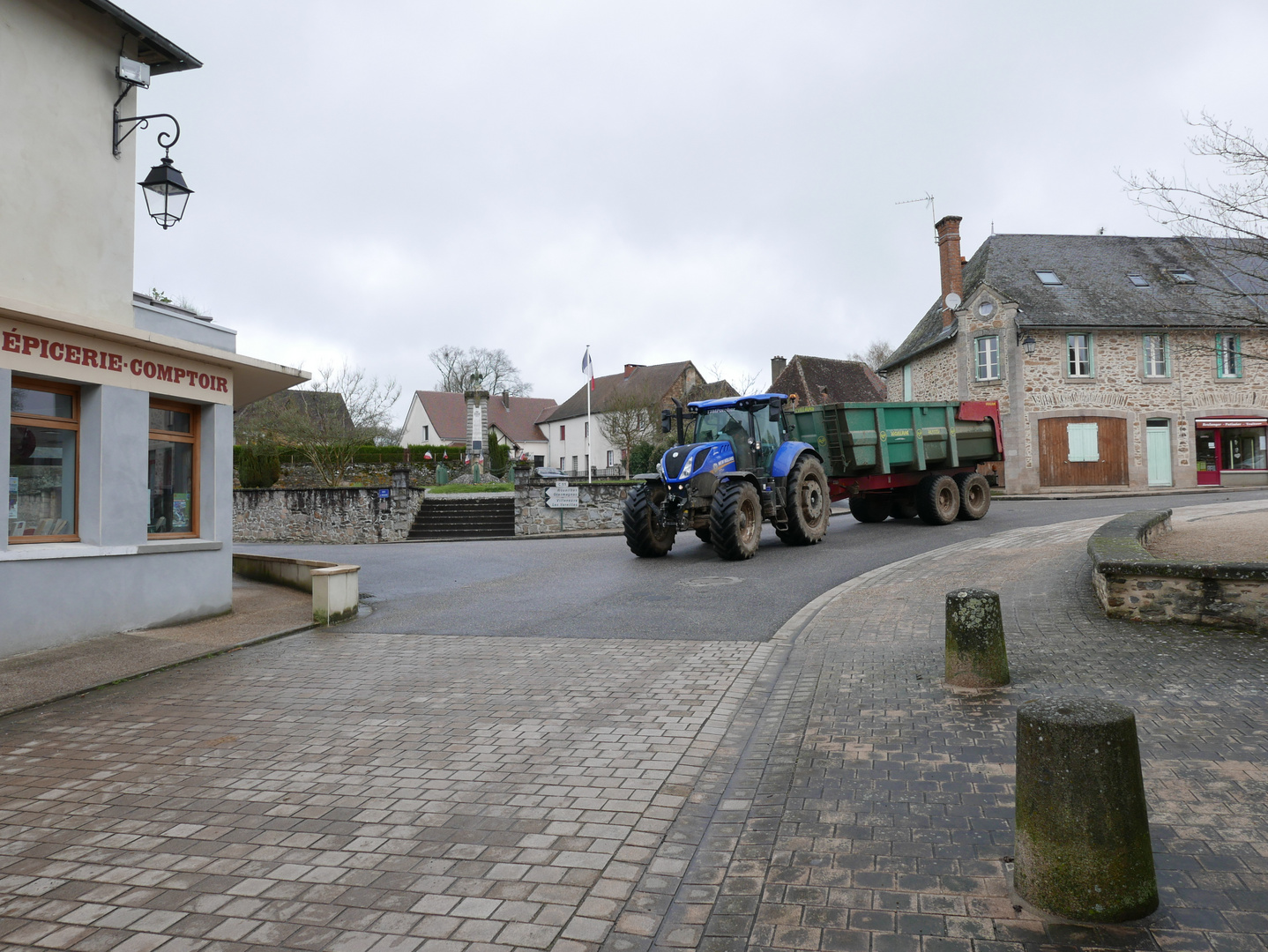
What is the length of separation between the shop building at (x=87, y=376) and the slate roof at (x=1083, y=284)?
26.5m

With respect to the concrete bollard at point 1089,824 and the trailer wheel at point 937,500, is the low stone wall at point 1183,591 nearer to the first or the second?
the concrete bollard at point 1089,824

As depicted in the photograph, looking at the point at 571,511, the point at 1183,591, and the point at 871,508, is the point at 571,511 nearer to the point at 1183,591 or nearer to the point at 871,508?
the point at 871,508

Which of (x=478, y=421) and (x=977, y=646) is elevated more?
(x=478, y=421)

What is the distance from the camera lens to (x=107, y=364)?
848cm

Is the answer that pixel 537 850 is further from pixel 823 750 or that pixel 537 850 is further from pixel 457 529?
pixel 457 529

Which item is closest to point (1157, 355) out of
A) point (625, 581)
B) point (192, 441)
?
point (625, 581)

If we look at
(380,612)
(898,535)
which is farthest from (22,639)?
(898,535)

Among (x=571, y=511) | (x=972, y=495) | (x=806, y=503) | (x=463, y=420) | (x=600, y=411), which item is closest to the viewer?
(x=806, y=503)

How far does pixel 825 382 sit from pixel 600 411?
15540 millimetres

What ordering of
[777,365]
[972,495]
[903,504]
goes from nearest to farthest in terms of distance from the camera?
1. [972,495]
2. [903,504]
3. [777,365]

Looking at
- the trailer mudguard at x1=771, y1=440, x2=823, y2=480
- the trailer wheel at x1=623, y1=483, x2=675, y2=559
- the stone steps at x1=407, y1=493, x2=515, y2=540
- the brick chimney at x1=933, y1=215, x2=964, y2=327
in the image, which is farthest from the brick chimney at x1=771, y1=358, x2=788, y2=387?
the trailer wheel at x1=623, y1=483, x2=675, y2=559

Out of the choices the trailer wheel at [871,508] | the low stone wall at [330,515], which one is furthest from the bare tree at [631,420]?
the trailer wheel at [871,508]

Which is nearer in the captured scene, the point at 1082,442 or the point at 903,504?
the point at 903,504

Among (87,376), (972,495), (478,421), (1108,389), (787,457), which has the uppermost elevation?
(478,421)
